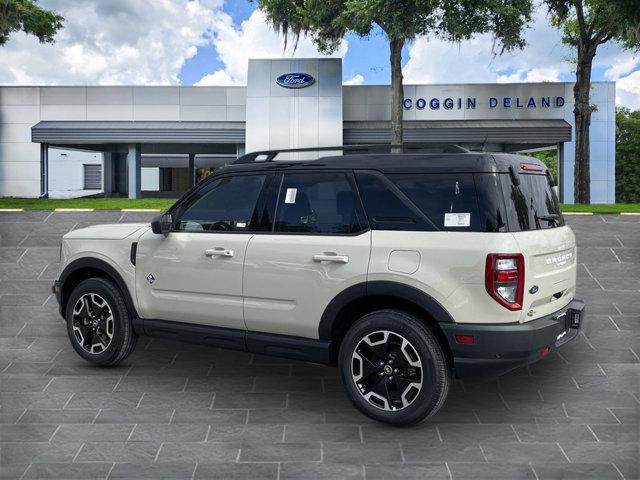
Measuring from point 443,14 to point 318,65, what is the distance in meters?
7.26

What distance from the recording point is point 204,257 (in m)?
5.65

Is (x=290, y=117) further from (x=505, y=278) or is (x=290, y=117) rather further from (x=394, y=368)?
(x=505, y=278)

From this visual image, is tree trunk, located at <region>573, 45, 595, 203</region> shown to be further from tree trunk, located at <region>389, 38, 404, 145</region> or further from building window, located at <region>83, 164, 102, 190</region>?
building window, located at <region>83, 164, 102, 190</region>

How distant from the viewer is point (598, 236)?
11.0 meters

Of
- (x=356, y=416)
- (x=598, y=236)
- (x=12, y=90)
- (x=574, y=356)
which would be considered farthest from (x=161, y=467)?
(x=12, y=90)

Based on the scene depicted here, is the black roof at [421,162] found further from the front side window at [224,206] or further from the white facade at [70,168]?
the white facade at [70,168]

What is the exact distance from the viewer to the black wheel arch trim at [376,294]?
465 cm

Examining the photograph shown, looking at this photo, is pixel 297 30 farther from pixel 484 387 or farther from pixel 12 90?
pixel 484 387

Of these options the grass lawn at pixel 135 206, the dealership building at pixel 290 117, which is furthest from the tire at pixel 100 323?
the dealership building at pixel 290 117

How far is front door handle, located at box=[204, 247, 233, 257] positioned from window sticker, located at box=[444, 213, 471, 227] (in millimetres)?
1783

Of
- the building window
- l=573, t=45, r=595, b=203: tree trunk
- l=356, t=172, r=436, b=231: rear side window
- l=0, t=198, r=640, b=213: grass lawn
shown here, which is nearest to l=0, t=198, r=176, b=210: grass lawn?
l=0, t=198, r=640, b=213: grass lawn

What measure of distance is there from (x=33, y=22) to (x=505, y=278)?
25.1 meters

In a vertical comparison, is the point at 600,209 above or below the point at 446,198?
above

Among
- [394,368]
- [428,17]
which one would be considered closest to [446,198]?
[394,368]
